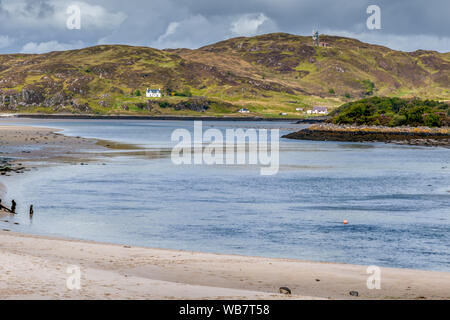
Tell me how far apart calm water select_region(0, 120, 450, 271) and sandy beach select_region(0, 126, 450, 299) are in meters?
3.00

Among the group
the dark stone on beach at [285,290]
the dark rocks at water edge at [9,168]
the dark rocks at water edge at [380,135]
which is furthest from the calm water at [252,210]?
the dark rocks at water edge at [380,135]

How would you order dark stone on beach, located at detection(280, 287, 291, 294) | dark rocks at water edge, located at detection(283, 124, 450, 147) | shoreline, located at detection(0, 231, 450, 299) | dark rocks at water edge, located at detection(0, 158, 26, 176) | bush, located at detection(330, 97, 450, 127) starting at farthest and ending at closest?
bush, located at detection(330, 97, 450, 127) → dark rocks at water edge, located at detection(283, 124, 450, 147) → dark rocks at water edge, located at detection(0, 158, 26, 176) → dark stone on beach, located at detection(280, 287, 291, 294) → shoreline, located at detection(0, 231, 450, 299)

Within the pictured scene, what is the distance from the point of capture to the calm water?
87.1ft

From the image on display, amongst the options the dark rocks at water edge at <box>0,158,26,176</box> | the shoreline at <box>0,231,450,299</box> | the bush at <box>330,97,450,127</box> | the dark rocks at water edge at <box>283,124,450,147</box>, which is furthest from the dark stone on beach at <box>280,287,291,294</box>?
the bush at <box>330,97,450,127</box>

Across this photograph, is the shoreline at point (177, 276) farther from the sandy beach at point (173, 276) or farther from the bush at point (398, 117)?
the bush at point (398, 117)

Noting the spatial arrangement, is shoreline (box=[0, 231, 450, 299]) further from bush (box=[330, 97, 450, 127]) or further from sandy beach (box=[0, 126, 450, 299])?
bush (box=[330, 97, 450, 127])

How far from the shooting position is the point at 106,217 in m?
33.2

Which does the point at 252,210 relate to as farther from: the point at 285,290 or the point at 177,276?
the point at 285,290

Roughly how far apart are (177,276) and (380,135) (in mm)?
115334

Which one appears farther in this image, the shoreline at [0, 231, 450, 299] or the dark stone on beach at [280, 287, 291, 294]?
the dark stone on beach at [280, 287, 291, 294]

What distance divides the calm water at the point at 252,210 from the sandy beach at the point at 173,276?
3.00m
